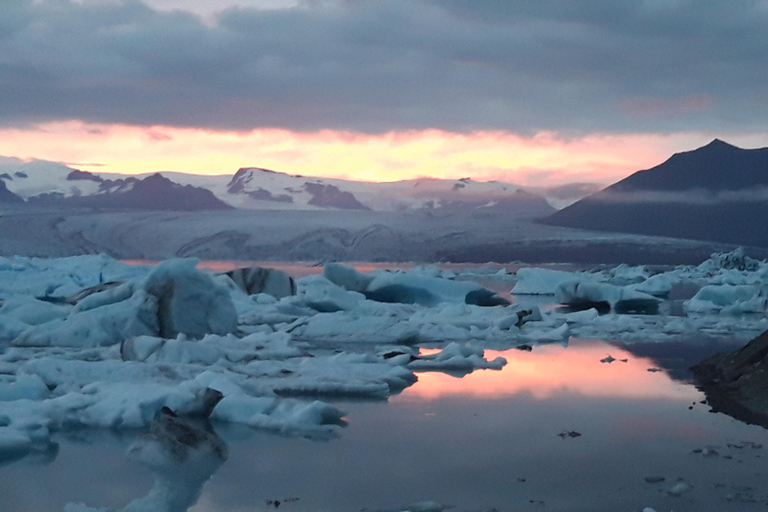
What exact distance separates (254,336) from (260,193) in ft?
229

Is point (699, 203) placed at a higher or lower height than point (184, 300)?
higher

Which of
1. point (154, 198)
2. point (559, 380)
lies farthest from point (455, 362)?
point (154, 198)

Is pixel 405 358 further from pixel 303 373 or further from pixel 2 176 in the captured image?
pixel 2 176

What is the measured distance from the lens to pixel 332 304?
11.5 m

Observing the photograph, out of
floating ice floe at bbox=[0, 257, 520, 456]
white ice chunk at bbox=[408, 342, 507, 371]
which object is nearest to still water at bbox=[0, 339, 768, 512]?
floating ice floe at bbox=[0, 257, 520, 456]

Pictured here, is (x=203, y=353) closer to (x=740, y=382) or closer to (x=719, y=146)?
(x=740, y=382)

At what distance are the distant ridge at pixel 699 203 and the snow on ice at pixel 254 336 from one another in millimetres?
45899

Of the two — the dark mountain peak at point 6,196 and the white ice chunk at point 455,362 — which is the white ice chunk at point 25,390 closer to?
the white ice chunk at point 455,362

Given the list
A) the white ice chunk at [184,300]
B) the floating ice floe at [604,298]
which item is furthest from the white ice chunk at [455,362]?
the floating ice floe at [604,298]

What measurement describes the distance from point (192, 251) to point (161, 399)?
31469 millimetres

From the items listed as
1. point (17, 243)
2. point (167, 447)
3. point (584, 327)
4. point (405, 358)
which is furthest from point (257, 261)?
point (167, 447)

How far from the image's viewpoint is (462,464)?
3.75m

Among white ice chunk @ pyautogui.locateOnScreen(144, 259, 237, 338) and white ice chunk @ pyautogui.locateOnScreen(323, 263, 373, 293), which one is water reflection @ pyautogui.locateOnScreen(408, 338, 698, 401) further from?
white ice chunk @ pyautogui.locateOnScreen(323, 263, 373, 293)

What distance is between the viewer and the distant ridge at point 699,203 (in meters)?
60.1
